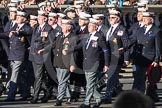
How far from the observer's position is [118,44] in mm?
12453

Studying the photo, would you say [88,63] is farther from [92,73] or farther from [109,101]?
[109,101]

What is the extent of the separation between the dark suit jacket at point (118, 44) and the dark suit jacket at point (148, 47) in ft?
0.75

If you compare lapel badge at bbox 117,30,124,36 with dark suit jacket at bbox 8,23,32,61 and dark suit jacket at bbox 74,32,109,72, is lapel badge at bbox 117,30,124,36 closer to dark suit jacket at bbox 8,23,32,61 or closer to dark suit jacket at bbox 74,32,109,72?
dark suit jacket at bbox 74,32,109,72

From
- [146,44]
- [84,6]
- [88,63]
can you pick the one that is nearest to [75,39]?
[88,63]

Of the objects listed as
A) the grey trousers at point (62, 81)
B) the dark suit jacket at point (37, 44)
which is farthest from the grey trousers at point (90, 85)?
the dark suit jacket at point (37, 44)

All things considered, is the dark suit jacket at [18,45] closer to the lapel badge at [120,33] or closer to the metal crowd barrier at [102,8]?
the lapel badge at [120,33]

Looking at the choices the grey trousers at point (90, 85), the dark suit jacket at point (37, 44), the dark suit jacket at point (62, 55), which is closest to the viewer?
the grey trousers at point (90, 85)

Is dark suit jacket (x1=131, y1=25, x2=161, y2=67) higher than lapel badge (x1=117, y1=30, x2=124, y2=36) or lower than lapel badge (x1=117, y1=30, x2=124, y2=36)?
lower

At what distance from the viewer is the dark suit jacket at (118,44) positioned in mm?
12391

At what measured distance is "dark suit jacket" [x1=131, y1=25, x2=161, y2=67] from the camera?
484 inches

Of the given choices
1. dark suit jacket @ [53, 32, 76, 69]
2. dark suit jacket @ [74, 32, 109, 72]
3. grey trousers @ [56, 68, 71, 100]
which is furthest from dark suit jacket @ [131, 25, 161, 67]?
grey trousers @ [56, 68, 71, 100]

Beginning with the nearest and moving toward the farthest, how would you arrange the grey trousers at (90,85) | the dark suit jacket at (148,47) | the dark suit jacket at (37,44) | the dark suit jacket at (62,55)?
1. the grey trousers at (90,85)
2. the dark suit jacket at (62,55)
3. the dark suit jacket at (148,47)
4. the dark suit jacket at (37,44)

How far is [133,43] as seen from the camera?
1261cm

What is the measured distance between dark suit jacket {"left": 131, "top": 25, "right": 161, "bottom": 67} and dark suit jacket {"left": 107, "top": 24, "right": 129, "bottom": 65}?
0.23 metres
